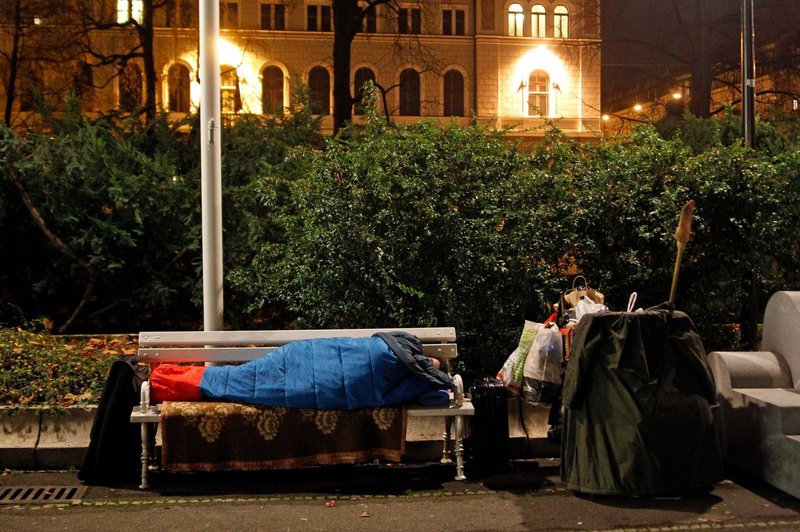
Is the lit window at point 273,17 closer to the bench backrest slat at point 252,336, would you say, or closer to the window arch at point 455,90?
the window arch at point 455,90

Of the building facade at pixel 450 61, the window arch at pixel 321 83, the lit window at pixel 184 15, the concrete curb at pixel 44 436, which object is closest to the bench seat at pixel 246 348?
the concrete curb at pixel 44 436

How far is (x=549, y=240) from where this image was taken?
8.87 meters

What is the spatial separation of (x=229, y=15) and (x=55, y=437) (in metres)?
39.1

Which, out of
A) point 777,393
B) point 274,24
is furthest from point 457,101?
point 777,393

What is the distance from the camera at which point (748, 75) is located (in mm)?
10336

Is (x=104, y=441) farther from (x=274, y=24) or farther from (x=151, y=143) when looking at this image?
(x=274, y=24)

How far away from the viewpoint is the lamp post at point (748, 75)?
10.2 m

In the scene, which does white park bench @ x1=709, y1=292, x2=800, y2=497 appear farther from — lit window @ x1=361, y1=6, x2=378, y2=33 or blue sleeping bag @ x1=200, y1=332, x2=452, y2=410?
lit window @ x1=361, y1=6, x2=378, y2=33

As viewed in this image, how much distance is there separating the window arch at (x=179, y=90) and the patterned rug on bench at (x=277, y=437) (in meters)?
36.3

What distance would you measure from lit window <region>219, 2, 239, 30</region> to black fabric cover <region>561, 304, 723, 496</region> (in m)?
36.1

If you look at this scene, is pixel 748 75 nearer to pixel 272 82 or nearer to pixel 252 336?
pixel 252 336

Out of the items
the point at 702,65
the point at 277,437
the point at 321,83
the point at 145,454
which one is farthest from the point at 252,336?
the point at 321,83

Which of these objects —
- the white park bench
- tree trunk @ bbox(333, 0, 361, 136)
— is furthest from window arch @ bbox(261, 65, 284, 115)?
the white park bench

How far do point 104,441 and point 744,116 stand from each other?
25.8ft
